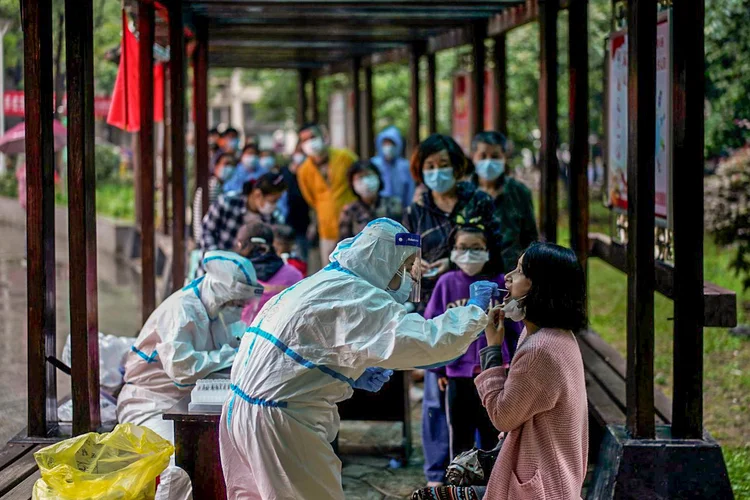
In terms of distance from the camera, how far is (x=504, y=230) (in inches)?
293

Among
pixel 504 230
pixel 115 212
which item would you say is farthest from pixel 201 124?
pixel 115 212

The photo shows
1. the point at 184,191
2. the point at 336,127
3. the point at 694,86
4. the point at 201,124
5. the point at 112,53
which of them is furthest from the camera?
the point at 336,127

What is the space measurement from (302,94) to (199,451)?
51.0 ft

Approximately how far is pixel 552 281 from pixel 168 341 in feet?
7.26

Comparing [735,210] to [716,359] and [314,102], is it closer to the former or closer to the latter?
[716,359]

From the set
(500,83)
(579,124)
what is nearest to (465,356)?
(579,124)

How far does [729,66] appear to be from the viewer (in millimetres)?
12008

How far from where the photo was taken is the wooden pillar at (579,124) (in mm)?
7777

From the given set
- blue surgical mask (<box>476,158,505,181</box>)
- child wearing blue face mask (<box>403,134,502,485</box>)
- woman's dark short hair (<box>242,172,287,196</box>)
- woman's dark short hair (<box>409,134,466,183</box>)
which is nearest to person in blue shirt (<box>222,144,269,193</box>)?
woman's dark short hair (<box>242,172,287,196</box>)

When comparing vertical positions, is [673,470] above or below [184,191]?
below

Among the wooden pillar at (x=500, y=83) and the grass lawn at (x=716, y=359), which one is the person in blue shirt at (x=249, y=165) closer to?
the wooden pillar at (x=500, y=83)

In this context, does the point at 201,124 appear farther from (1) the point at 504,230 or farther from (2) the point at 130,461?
(2) the point at 130,461

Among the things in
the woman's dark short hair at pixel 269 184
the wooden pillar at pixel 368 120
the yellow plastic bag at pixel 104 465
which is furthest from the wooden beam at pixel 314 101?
the yellow plastic bag at pixel 104 465

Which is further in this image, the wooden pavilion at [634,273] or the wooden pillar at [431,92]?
the wooden pillar at [431,92]
